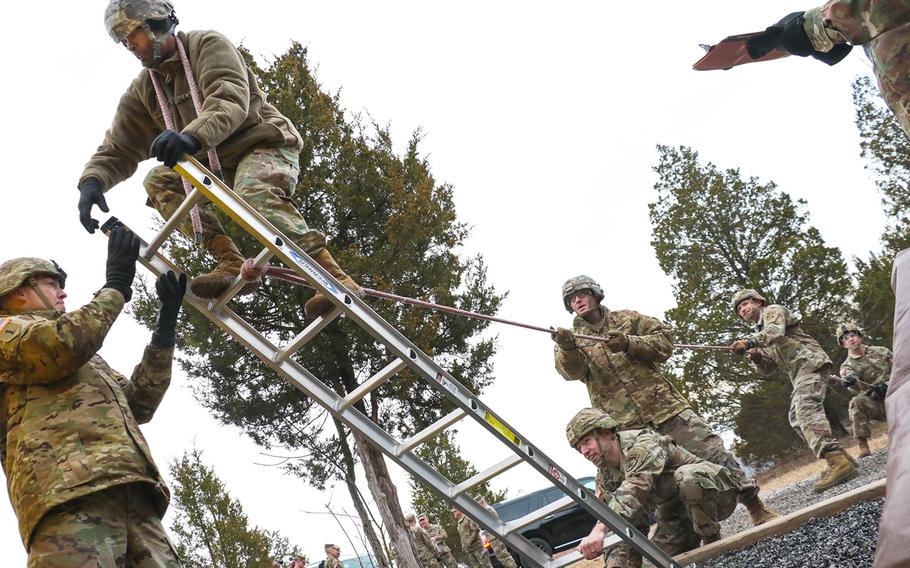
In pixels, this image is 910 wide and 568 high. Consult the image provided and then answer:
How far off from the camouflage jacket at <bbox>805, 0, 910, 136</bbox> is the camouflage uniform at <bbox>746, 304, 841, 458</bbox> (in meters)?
5.31

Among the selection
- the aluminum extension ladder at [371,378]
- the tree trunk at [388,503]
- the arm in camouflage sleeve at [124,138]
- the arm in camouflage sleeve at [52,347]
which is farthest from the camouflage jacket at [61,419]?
the tree trunk at [388,503]

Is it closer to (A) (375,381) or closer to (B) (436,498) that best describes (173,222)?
(A) (375,381)

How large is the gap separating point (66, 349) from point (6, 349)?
0.22m

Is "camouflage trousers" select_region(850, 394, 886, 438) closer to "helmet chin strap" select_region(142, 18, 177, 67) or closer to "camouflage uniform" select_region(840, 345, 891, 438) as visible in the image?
"camouflage uniform" select_region(840, 345, 891, 438)

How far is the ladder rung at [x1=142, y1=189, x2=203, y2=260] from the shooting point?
11.5 ft

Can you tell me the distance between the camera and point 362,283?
12570mm

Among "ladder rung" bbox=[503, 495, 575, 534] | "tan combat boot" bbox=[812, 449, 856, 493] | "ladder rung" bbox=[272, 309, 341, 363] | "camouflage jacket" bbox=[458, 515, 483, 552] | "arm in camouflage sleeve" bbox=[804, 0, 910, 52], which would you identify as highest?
"ladder rung" bbox=[272, 309, 341, 363]

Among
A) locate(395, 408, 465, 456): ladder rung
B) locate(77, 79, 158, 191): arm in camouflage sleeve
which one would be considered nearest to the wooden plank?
locate(395, 408, 465, 456): ladder rung

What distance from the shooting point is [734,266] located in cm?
2292

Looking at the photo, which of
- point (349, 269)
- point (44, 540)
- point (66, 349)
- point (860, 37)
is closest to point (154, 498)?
point (44, 540)

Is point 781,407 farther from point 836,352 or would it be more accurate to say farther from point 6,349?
point 6,349

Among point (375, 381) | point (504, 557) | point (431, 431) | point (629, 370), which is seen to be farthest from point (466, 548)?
point (375, 381)

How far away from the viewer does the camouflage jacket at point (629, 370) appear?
6.06 metres

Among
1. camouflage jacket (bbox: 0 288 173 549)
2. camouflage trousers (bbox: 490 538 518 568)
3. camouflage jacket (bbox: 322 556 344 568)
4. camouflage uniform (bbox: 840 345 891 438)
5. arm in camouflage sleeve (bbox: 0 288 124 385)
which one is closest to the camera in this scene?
camouflage jacket (bbox: 0 288 173 549)
